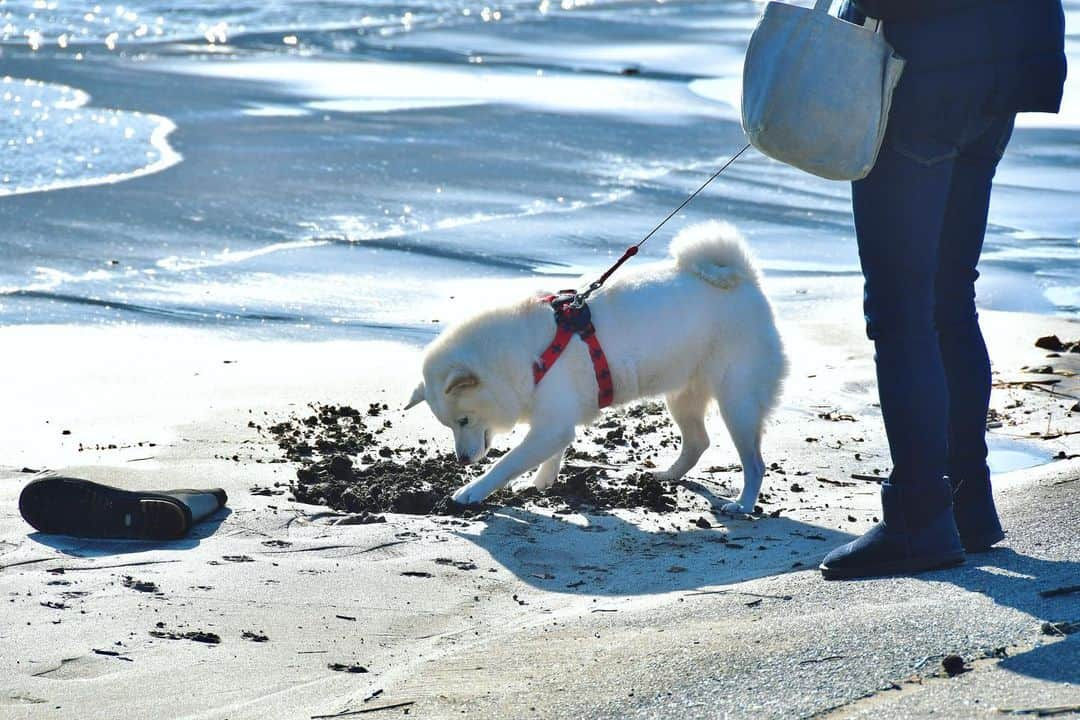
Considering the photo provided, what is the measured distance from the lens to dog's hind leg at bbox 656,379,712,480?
18.2ft

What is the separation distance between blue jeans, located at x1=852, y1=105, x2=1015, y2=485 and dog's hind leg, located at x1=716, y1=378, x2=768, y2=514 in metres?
1.31

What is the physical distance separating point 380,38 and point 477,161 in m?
8.17

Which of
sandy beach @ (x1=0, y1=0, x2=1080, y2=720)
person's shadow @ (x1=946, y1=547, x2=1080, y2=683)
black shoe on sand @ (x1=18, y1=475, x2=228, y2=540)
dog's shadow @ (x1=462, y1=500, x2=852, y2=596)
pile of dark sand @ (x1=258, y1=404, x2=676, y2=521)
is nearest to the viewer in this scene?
person's shadow @ (x1=946, y1=547, x2=1080, y2=683)

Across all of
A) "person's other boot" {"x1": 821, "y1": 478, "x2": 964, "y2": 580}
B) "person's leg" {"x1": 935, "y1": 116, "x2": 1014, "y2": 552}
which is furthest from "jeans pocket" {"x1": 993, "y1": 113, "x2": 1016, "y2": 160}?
"person's other boot" {"x1": 821, "y1": 478, "x2": 964, "y2": 580}

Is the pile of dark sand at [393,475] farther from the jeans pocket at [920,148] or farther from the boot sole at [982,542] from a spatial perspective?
the jeans pocket at [920,148]

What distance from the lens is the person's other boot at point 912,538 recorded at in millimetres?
3840

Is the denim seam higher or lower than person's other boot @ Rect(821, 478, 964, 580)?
higher

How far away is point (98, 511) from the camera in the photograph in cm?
444

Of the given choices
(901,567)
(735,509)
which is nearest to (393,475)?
(735,509)

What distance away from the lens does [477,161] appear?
11250mm

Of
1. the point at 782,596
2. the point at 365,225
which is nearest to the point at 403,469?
the point at 782,596

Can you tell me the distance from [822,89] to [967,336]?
2.88 feet

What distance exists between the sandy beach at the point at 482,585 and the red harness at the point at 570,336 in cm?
51

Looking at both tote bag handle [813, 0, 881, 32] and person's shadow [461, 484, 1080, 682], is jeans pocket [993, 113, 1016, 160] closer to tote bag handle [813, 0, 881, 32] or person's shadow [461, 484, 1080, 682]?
tote bag handle [813, 0, 881, 32]
